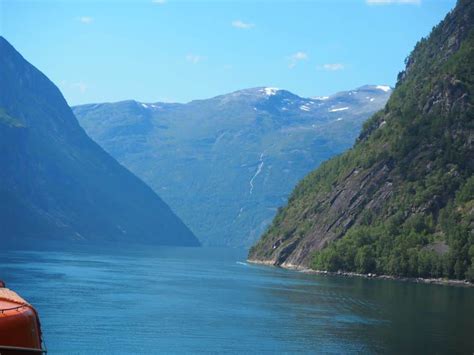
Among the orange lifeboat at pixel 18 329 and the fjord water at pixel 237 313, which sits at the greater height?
the orange lifeboat at pixel 18 329

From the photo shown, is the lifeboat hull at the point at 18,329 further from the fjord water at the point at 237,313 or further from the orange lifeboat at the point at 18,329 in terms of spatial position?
the fjord water at the point at 237,313

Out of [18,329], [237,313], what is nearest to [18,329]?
[18,329]

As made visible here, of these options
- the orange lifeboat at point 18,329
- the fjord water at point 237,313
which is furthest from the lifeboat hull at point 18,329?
the fjord water at point 237,313

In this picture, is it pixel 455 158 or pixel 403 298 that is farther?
pixel 455 158

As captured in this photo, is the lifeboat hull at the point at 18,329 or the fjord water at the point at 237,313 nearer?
the lifeboat hull at the point at 18,329

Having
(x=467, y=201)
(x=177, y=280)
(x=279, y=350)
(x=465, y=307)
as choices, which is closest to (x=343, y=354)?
(x=279, y=350)

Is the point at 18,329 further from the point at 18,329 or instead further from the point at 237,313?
the point at 237,313

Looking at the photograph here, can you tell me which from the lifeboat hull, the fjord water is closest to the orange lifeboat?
the lifeboat hull

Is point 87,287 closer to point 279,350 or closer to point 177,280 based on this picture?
point 177,280
